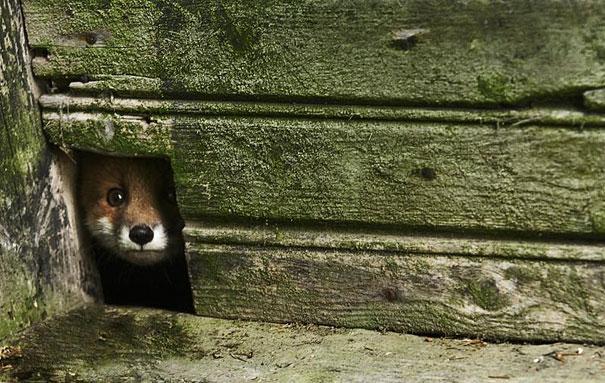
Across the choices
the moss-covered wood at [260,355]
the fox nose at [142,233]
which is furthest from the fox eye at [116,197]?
the moss-covered wood at [260,355]

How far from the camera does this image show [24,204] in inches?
129

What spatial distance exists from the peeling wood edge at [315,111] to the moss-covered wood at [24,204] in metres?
0.13

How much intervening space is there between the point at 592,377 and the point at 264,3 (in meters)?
1.61

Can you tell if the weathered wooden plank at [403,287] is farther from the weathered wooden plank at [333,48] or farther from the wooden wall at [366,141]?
the weathered wooden plank at [333,48]

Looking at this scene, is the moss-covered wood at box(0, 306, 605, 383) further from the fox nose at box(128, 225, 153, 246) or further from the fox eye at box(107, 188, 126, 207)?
the fox eye at box(107, 188, 126, 207)

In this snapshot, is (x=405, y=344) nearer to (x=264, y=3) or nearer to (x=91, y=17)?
(x=264, y=3)

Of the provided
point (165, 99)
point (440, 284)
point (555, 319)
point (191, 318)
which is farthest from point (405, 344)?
point (165, 99)

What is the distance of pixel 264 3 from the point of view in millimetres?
2863

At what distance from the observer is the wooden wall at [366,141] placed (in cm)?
272

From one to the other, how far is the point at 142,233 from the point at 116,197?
256mm

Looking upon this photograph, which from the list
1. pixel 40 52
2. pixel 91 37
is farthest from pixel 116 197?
pixel 91 37

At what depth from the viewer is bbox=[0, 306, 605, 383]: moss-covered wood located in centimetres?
277

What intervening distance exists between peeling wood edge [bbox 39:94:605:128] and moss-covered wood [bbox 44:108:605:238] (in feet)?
0.07

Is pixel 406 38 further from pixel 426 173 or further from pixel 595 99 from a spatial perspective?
pixel 595 99
